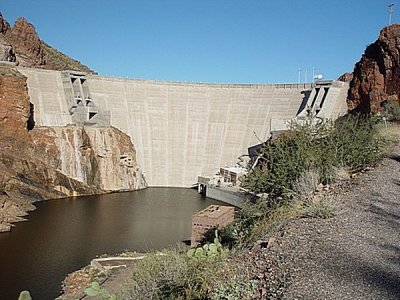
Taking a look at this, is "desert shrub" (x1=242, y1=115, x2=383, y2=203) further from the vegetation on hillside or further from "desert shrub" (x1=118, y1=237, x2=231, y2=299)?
"desert shrub" (x1=118, y1=237, x2=231, y2=299)

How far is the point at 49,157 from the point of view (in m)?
32.5

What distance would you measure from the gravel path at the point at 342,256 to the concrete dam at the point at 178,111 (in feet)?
97.1

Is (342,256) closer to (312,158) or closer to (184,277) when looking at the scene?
(184,277)

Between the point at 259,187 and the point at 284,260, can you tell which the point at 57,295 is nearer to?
the point at 259,187

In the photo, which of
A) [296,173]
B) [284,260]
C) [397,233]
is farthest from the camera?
[296,173]

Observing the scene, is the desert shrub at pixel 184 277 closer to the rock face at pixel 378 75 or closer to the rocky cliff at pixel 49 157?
the rocky cliff at pixel 49 157

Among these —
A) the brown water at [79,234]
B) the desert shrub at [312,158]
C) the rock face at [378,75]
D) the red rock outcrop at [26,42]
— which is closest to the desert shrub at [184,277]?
the desert shrub at [312,158]

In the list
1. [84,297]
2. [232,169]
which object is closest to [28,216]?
[84,297]

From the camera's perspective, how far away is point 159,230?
23.2 m

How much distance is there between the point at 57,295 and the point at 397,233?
11.3m

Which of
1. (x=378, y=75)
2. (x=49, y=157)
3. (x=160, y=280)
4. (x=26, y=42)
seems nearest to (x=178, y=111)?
(x=49, y=157)

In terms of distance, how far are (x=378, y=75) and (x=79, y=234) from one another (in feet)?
86.6

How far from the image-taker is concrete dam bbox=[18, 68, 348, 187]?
37.2 m

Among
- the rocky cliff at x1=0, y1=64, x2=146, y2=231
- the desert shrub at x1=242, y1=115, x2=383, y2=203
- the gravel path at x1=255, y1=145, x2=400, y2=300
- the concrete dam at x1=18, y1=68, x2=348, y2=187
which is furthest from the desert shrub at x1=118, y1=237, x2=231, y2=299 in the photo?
the concrete dam at x1=18, y1=68, x2=348, y2=187
